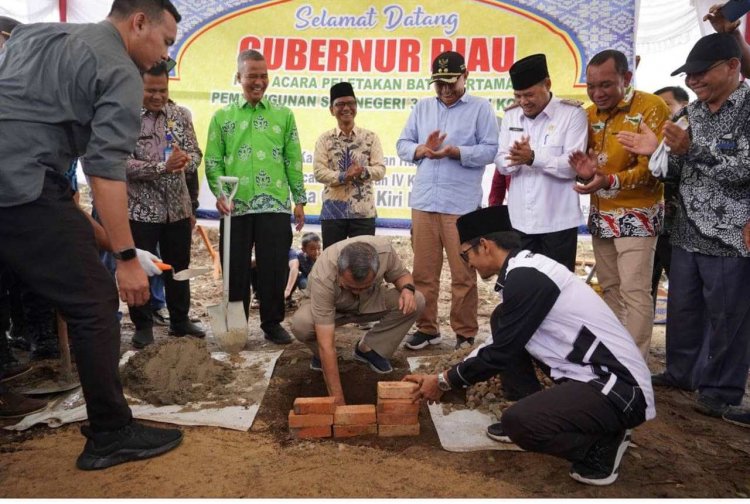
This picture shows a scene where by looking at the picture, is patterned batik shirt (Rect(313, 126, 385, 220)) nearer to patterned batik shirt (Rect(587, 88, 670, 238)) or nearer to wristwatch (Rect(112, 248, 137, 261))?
patterned batik shirt (Rect(587, 88, 670, 238))

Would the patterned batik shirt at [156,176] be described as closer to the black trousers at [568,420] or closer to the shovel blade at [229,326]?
the shovel blade at [229,326]

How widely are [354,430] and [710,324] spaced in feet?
7.25

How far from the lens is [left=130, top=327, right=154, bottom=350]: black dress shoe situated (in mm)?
4332

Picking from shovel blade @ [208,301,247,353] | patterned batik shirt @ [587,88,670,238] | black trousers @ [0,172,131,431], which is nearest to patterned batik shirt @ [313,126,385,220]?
shovel blade @ [208,301,247,353]

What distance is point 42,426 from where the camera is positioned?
118 inches

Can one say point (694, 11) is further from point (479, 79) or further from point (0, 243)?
point (0, 243)

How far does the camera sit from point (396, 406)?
2969mm

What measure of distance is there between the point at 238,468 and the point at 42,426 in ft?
3.99

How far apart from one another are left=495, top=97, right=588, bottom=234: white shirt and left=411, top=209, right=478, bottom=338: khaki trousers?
60 cm

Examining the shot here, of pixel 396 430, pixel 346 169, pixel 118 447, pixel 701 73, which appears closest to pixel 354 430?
pixel 396 430

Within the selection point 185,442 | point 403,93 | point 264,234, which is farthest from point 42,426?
point 403,93

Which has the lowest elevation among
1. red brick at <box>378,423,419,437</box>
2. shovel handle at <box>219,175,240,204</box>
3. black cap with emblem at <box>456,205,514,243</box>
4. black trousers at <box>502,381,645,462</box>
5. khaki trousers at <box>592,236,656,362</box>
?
red brick at <box>378,423,419,437</box>

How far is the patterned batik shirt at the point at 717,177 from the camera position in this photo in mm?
3162

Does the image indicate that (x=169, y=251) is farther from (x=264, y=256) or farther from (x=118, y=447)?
(x=118, y=447)
